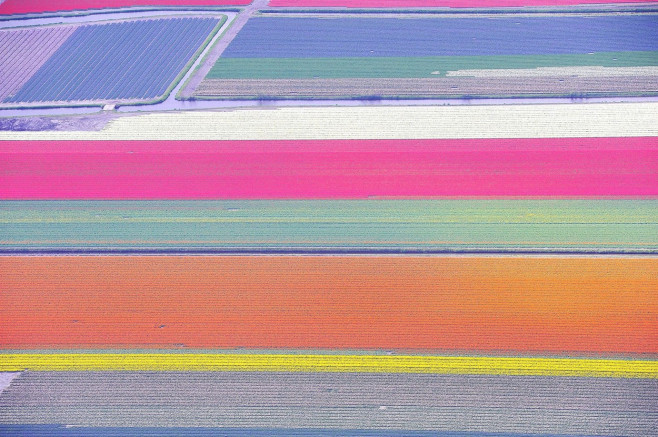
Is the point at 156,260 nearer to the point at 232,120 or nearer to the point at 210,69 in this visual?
the point at 232,120

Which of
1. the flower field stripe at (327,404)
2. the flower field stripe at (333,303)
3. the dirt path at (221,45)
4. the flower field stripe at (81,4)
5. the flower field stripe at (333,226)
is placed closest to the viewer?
the flower field stripe at (327,404)

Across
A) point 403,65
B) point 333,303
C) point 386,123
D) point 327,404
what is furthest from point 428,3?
point 327,404

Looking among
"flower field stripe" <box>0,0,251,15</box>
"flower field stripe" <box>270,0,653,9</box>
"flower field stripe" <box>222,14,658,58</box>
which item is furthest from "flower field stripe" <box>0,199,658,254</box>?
"flower field stripe" <box>0,0,251,15</box>

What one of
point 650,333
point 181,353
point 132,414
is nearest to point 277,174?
point 181,353

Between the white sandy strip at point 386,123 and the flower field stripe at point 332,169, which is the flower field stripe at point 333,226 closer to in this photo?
the flower field stripe at point 332,169

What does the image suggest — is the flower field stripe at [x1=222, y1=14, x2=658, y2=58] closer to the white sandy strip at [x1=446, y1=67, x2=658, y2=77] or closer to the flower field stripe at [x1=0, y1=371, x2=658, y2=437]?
the white sandy strip at [x1=446, y1=67, x2=658, y2=77]

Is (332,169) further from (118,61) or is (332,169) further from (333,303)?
(118,61)

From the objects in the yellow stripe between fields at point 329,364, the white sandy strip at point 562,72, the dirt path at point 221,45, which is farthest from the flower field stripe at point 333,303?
the white sandy strip at point 562,72
